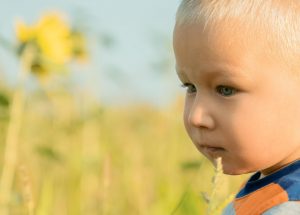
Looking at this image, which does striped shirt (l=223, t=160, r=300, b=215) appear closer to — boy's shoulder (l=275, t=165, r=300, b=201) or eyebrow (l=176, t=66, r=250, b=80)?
boy's shoulder (l=275, t=165, r=300, b=201)

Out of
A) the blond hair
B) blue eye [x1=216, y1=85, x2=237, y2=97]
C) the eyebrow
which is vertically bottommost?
blue eye [x1=216, y1=85, x2=237, y2=97]

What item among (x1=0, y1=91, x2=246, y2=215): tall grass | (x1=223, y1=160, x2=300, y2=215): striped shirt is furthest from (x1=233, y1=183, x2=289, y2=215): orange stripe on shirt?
(x1=0, y1=91, x2=246, y2=215): tall grass

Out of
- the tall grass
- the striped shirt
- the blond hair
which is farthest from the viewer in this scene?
the tall grass

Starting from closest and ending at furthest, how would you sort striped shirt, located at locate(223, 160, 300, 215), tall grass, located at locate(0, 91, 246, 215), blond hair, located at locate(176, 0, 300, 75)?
striped shirt, located at locate(223, 160, 300, 215) → blond hair, located at locate(176, 0, 300, 75) → tall grass, located at locate(0, 91, 246, 215)

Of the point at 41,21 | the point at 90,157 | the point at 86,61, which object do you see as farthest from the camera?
the point at 86,61

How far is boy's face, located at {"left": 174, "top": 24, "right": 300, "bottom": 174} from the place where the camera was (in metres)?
1.35

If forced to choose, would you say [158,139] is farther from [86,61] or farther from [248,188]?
[248,188]

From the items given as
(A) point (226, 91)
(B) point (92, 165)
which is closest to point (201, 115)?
(A) point (226, 91)

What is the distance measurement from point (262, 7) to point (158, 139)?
7.69 ft

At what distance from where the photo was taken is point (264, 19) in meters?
1.37

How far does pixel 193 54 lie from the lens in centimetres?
138

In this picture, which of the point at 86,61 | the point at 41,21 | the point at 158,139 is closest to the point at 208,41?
the point at 41,21

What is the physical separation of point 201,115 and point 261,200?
15 cm

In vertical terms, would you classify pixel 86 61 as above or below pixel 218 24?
below
